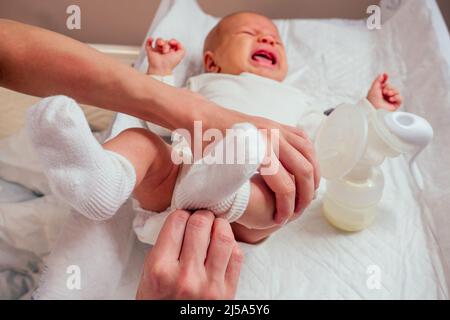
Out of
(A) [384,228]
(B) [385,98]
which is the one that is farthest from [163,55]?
(A) [384,228]

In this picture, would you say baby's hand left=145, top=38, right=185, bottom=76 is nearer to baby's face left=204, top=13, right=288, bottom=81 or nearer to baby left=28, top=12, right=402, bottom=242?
baby left=28, top=12, right=402, bottom=242

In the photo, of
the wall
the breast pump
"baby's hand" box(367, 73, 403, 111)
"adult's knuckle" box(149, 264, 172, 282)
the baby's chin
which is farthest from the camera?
the wall

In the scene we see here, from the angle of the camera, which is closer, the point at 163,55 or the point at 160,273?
the point at 160,273

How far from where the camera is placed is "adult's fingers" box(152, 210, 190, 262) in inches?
16.2

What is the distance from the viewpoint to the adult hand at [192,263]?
0.39 m

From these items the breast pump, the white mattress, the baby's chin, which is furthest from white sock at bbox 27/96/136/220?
the baby's chin

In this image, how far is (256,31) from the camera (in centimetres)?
110

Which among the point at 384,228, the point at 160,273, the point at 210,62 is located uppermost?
the point at 160,273

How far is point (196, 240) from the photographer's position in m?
0.42

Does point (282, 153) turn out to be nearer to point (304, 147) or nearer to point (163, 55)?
point (304, 147)

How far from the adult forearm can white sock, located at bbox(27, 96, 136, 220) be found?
0.43ft

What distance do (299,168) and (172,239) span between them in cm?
21

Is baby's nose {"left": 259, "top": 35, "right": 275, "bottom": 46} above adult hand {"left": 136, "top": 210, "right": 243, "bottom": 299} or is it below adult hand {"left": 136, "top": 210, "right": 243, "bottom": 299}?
below
